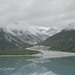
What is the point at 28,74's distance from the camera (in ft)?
208

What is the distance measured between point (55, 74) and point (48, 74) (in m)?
2.88

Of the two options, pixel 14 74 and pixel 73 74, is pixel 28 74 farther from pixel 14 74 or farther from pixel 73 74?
pixel 73 74

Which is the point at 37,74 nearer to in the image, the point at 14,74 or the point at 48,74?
the point at 48,74

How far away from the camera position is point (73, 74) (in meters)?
58.2

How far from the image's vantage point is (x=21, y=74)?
206 feet

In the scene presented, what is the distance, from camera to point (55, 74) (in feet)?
198

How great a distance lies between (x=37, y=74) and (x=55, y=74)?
6.76 m

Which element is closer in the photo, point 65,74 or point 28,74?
point 65,74

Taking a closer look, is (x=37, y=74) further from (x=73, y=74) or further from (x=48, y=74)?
(x=73, y=74)

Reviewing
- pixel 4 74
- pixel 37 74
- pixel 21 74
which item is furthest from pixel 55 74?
pixel 4 74

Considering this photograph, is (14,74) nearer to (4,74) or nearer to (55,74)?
(4,74)

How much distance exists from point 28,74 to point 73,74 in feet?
54.7

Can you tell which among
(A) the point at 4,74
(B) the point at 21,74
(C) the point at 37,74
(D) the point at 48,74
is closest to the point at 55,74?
(D) the point at 48,74

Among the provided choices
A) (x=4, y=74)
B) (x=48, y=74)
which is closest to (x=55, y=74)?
(x=48, y=74)
